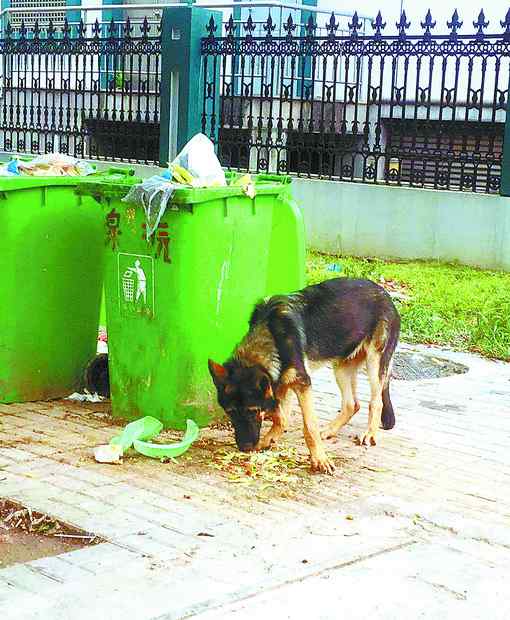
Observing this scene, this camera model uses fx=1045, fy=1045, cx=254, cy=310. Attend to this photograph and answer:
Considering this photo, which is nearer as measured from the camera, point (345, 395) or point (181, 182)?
point (181, 182)

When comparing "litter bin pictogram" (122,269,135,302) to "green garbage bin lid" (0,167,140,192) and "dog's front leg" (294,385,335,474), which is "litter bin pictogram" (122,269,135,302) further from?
"dog's front leg" (294,385,335,474)

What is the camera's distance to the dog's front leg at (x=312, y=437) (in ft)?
17.2

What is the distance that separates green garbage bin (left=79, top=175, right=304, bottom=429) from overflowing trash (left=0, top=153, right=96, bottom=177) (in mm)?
557

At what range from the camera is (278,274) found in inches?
260

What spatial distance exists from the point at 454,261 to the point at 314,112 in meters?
3.34

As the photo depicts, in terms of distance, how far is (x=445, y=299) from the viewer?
391 inches

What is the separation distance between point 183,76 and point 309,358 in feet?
29.1

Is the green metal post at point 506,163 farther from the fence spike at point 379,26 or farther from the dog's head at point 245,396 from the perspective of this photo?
the dog's head at point 245,396

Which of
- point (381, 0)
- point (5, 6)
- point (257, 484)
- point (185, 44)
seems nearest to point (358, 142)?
point (185, 44)

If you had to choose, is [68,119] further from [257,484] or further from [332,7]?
[257,484]

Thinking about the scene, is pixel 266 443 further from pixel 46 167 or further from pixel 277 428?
pixel 46 167

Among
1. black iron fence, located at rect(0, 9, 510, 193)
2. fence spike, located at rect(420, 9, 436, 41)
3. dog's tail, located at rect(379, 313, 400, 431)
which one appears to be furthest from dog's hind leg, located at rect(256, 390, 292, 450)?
fence spike, located at rect(420, 9, 436, 41)

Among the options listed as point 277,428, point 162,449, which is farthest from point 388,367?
Answer: point 162,449

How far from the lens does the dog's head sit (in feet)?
17.0
